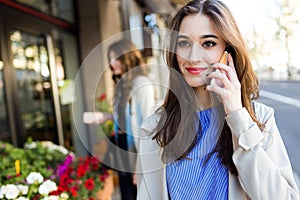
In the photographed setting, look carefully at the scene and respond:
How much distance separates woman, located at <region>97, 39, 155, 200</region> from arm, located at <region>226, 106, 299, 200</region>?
634mm

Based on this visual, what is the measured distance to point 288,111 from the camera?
0.90 metres

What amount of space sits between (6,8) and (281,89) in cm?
227

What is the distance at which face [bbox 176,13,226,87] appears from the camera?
2.23ft

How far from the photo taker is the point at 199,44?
2.24 ft

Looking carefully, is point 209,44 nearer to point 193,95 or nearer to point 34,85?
point 193,95

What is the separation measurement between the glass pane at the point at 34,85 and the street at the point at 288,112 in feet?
7.48

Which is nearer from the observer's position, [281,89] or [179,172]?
[179,172]

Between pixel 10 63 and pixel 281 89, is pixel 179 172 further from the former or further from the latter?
pixel 10 63

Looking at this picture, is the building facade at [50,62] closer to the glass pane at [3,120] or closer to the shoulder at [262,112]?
the glass pane at [3,120]

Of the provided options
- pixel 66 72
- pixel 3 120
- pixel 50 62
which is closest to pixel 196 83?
pixel 3 120

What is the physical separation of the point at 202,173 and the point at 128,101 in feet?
3.55

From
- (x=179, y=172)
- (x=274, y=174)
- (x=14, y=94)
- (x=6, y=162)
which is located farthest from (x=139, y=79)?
(x=14, y=94)

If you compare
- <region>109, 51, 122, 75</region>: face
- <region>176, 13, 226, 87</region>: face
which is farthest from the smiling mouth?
<region>109, 51, 122, 75</region>: face

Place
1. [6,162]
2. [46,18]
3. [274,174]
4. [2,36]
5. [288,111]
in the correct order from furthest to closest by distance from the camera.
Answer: [46,18] < [2,36] < [6,162] < [288,111] < [274,174]
